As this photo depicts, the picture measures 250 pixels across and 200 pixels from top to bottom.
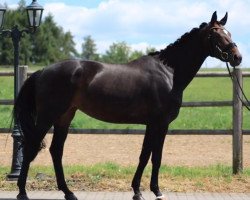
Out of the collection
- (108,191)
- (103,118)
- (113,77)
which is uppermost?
(113,77)

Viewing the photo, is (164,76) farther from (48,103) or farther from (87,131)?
(87,131)

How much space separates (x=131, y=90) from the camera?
7227mm

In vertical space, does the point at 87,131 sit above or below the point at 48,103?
below

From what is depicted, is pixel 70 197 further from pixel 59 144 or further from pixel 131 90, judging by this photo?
pixel 131 90

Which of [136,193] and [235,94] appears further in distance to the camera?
[235,94]

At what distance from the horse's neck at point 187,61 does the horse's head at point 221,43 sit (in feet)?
0.60

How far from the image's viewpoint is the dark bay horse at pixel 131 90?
7160 millimetres

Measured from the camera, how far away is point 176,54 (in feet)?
24.6

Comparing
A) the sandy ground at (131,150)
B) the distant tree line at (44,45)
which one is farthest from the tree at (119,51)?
the sandy ground at (131,150)

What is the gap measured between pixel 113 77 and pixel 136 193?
5.00 feet

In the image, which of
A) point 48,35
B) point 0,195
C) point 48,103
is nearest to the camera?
point 48,103

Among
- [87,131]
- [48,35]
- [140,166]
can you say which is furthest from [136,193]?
[48,35]

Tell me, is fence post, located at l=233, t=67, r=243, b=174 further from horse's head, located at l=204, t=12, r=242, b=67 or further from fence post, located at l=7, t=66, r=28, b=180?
fence post, located at l=7, t=66, r=28, b=180

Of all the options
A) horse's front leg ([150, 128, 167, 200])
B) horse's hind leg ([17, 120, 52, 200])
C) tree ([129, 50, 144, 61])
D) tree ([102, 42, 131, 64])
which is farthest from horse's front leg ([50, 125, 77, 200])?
tree ([102, 42, 131, 64])
